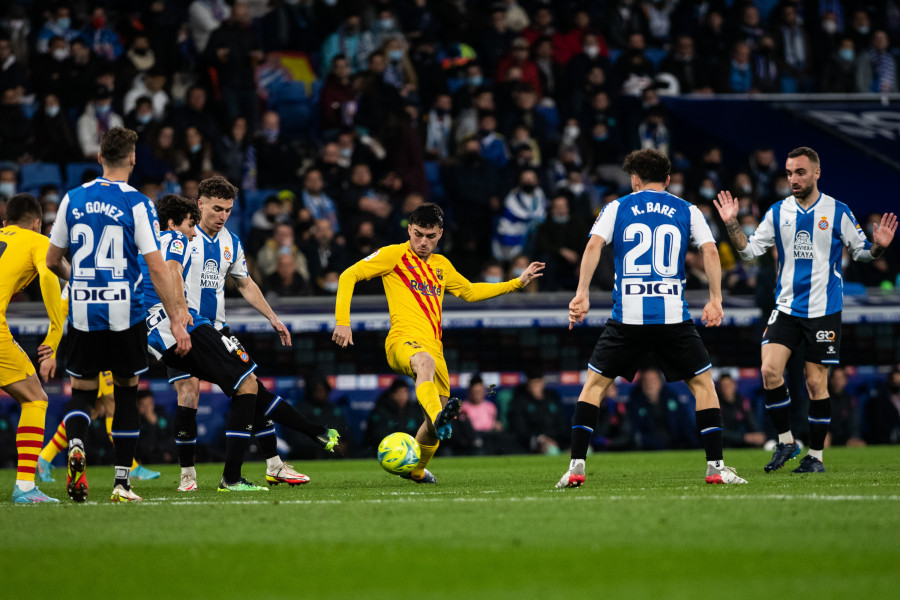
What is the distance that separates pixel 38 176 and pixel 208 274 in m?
9.31

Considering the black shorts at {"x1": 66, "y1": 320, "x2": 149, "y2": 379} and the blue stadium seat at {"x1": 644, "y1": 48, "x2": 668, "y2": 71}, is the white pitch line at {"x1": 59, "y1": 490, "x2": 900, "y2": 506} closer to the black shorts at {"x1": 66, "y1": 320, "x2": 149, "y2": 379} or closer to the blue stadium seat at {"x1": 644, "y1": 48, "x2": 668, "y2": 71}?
the black shorts at {"x1": 66, "y1": 320, "x2": 149, "y2": 379}

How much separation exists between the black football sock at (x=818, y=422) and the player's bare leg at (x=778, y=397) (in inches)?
7.6

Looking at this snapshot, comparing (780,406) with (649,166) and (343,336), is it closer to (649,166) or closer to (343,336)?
(649,166)

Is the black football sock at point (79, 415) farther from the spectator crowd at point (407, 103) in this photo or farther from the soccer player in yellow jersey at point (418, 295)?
the spectator crowd at point (407, 103)

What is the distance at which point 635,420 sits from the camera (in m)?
16.7

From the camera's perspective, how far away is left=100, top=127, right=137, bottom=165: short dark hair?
8055 mm

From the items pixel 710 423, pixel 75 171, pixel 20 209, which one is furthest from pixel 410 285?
pixel 75 171

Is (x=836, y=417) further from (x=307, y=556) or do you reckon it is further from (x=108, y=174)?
(x=307, y=556)

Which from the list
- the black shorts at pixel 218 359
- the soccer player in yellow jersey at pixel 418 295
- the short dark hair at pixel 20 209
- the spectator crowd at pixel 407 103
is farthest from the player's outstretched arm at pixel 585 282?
the spectator crowd at pixel 407 103

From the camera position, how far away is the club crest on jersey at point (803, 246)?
33.7 feet

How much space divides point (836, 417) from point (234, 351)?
33.8 ft

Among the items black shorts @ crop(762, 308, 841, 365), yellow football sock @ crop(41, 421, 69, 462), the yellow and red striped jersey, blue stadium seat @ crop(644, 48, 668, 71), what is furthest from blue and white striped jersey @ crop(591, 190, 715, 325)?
blue stadium seat @ crop(644, 48, 668, 71)

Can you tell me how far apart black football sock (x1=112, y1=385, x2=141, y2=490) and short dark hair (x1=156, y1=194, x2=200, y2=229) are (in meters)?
1.60

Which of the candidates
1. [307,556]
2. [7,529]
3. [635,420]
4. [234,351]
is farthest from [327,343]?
[307,556]
